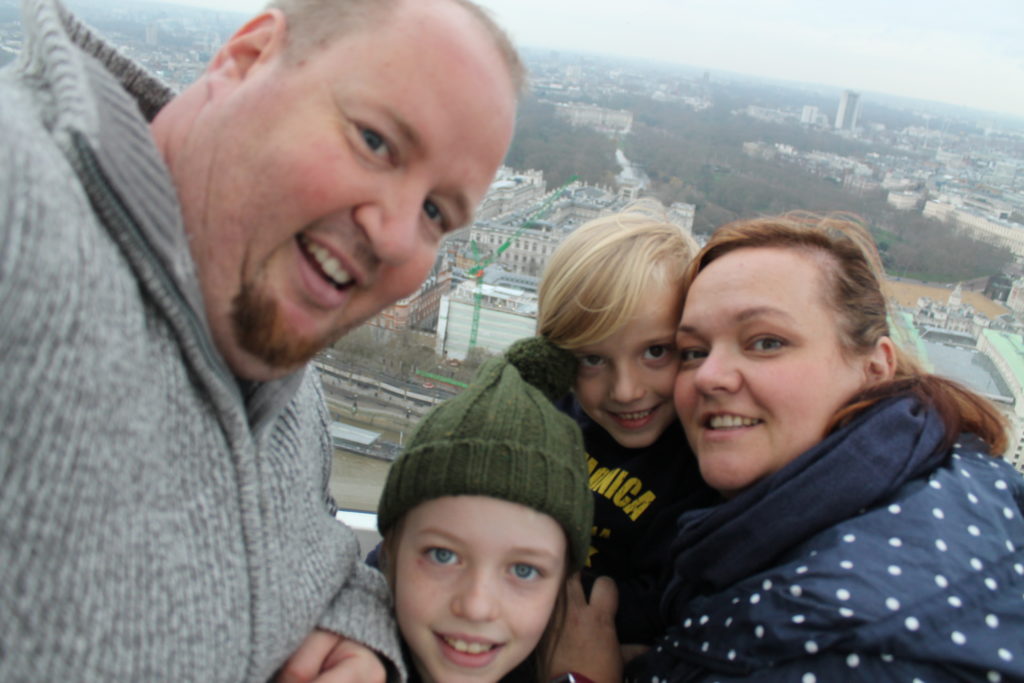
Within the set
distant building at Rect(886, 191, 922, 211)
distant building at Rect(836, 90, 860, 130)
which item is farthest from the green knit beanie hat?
distant building at Rect(836, 90, 860, 130)

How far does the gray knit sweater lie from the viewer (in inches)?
17.3

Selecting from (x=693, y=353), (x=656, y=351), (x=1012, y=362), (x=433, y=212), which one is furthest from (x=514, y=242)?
(x=433, y=212)

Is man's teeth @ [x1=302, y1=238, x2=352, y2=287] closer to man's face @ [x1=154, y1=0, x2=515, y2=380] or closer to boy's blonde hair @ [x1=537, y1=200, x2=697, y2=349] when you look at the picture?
man's face @ [x1=154, y1=0, x2=515, y2=380]

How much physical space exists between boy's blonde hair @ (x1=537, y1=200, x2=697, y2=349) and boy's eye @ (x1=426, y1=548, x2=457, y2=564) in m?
0.44

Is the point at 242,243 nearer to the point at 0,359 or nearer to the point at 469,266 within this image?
the point at 0,359

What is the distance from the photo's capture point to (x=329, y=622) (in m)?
0.83

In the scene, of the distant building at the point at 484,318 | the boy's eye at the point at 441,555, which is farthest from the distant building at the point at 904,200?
the boy's eye at the point at 441,555

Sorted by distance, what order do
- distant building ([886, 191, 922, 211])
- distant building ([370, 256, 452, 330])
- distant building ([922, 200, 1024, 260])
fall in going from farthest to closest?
distant building ([886, 191, 922, 211]) → distant building ([922, 200, 1024, 260]) → distant building ([370, 256, 452, 330])

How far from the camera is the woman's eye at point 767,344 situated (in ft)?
3.43

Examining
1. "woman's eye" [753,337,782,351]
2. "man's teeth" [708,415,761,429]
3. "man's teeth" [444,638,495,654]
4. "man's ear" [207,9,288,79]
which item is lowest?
"man's teeth" [444,638,495,654]

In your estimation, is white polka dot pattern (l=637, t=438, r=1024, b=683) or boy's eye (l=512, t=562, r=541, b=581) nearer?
white polka dot pattern (l=637, t=438, r=1024, b=683)

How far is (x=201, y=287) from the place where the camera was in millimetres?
612

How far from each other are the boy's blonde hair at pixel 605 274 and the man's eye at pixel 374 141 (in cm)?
64

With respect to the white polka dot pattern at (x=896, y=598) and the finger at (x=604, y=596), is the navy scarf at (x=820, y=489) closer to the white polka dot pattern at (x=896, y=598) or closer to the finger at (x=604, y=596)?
the white polka dot pattern at (x=896, y=598)
